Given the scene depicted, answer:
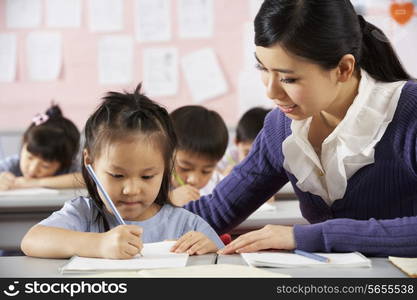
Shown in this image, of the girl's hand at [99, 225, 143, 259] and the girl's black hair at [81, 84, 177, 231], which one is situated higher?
the girl's black hair at [81, 84, 177, 231]

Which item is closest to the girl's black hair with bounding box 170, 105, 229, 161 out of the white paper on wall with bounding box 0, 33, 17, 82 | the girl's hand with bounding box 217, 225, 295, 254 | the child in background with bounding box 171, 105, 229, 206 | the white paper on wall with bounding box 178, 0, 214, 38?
the child in background with bounding box 171, 105, 229, 206

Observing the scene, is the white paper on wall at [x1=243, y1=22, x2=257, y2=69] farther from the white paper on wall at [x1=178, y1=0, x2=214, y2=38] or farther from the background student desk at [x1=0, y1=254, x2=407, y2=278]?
the background student desk at [x1=0, y1=254, x2=407, y2=278]

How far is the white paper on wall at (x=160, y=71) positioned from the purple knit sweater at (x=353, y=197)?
247cm

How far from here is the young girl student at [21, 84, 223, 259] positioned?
1253 millimetres

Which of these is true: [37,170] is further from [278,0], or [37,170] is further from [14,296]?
[14,296]

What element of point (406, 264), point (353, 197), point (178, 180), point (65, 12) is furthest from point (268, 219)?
point (65, 12)

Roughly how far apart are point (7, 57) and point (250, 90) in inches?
54.3

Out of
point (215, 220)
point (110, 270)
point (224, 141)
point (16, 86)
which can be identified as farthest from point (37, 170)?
point (110, 270)

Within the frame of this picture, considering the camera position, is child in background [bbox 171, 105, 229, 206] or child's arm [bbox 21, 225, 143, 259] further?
child in background [bbox 171, 105, 229, 206]

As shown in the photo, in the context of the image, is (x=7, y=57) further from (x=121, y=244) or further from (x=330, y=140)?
(x=121, y=244)

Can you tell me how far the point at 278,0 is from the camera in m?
1.33

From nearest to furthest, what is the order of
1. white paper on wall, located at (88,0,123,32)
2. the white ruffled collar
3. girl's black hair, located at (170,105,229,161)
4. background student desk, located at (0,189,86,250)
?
the white ruffled collar → background student desk, located at (0,189,86,250) → girl's black hair, located at (170,105,229,161) → white paper on wall, located at (88,0,123,32)

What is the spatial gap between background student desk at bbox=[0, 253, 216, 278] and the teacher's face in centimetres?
31

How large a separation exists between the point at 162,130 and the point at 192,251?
322 mm
